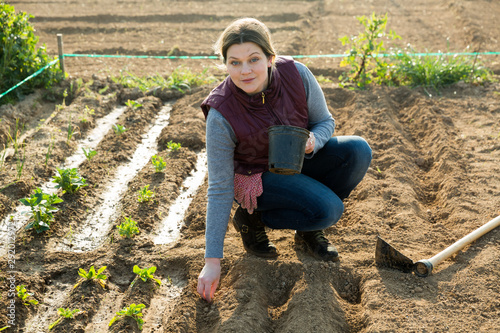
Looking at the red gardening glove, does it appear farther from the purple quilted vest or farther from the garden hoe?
the garden hoe

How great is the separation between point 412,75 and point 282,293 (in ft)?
12.4

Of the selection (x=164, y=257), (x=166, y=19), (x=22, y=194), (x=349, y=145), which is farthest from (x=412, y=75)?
(x=166, y=19)

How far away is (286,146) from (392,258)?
96cm

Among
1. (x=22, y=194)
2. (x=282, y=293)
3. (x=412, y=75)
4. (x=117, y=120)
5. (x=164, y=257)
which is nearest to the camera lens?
(x=282, y=293)

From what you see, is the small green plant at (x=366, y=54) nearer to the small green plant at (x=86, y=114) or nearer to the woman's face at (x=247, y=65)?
the small green plant at (x=86, y=114)

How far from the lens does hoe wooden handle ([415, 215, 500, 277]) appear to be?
2723 millimetres

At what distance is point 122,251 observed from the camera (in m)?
3.14

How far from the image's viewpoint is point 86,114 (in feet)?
16.5

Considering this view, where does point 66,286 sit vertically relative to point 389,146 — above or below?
below

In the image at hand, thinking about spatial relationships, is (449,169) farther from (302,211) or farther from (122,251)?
(122,251)

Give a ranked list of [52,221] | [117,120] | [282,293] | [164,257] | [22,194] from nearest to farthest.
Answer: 1. [282,293]
2. [164,257]
3. [52,221]
4. [22,194]
5. [117,120]

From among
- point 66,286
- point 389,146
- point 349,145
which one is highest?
point 349,145

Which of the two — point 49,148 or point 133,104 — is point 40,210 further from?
point 133,104

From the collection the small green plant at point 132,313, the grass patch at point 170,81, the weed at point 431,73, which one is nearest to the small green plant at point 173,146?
the grass patch at point 170,81
